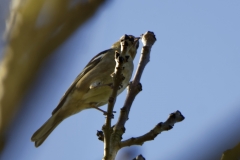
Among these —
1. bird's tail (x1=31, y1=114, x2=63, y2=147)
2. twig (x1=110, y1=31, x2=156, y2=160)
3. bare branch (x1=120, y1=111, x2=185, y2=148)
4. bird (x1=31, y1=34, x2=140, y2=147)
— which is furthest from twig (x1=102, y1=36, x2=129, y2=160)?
bird's tail (x1=31, y1=114, x2=63, y2=147)

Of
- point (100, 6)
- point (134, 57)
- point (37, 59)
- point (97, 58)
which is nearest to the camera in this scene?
point (37, 59)

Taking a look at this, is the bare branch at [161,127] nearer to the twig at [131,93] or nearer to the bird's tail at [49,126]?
the twig at [131,93]

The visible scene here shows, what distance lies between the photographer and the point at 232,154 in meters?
1.13

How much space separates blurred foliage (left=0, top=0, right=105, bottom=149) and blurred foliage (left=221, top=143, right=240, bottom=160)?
1.77ft

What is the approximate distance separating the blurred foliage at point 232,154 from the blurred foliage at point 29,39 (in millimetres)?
539

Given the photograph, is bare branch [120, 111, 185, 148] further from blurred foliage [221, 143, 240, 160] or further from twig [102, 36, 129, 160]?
blurred foliage [221, 143, 240, 160]

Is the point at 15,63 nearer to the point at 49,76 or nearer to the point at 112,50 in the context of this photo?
the point at 49,76

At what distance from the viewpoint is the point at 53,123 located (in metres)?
5.49

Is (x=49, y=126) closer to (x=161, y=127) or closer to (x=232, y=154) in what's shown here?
(x=161, y=127)

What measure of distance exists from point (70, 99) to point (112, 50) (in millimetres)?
1151

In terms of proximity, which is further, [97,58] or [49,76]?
[97,58]

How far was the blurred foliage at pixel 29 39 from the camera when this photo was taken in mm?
1103

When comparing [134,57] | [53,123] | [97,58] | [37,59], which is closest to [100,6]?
[37,59]

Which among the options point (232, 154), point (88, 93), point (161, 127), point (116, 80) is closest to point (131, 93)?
point (161, 127)
